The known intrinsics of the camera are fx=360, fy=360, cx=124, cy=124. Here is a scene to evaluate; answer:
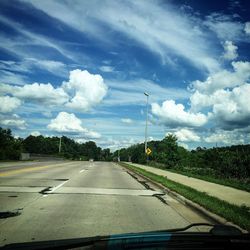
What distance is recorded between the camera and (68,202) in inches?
444

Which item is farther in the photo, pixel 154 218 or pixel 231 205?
pixel 231 205

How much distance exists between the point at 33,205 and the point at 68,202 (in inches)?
50.1

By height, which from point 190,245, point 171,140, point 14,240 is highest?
point 171,140

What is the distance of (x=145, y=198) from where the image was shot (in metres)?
13.2

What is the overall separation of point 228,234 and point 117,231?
3.52 m

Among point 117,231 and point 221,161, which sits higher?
point 221,161

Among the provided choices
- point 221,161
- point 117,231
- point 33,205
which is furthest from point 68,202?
point 221,161

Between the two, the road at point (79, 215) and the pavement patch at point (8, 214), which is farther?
the pavement patch at point (8, 214)

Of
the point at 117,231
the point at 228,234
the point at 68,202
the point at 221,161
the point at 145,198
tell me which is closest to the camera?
the point at 228,234

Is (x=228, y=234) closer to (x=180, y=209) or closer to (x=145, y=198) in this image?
(x=180, y=209)

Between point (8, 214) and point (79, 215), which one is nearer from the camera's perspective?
point (8, 214)

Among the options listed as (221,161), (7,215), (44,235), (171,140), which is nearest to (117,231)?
(44,235)

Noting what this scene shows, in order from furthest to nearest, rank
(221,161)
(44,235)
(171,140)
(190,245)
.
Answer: (171,140) → (221,161) → (44,235) → (190,245)

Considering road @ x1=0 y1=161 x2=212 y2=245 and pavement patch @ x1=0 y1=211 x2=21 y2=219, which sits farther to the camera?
pavement patch @ x1=0 y1=211 x2=21 y2=219
